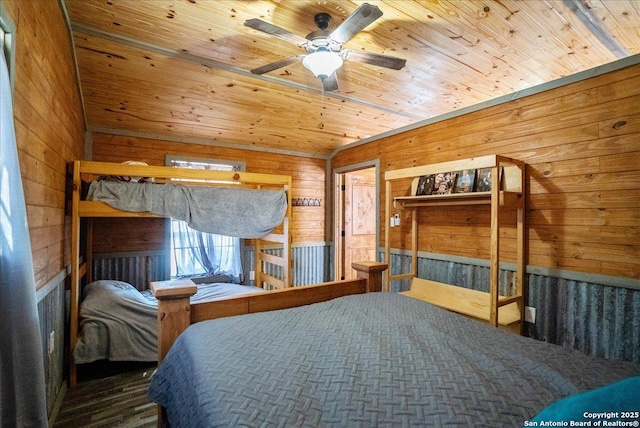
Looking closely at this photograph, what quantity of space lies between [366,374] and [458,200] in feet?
7.09

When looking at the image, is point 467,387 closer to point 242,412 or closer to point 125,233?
point 242,412

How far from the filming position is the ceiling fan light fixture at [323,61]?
191 centimetres

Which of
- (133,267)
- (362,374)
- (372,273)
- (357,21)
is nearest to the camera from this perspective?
(362,374)

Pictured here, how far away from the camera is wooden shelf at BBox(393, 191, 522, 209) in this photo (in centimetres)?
221

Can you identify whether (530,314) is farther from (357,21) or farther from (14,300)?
(14,300)

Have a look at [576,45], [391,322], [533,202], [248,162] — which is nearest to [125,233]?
[248,162]

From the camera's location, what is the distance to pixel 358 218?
16.0 ft

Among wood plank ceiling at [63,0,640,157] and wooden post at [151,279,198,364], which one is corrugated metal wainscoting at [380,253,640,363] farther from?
wooden post at [151,279,198,364]

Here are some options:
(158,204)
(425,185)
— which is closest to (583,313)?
(425,185)

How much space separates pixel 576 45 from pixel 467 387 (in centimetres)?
291

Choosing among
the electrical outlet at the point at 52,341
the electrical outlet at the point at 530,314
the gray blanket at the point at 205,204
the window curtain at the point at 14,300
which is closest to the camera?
the window curtain at the point at 14,300

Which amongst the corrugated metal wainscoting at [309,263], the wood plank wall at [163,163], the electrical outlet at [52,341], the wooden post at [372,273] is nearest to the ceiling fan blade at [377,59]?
the wooden post at [372,273]

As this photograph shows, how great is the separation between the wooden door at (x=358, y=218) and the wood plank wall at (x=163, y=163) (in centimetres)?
41

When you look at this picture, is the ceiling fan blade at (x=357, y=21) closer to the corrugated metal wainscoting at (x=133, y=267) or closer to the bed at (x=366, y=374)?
the bed at (x=366, y=374)
